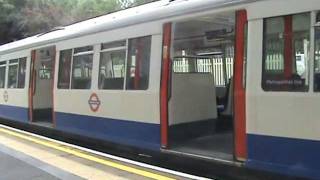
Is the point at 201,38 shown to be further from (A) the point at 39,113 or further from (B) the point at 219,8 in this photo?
(A) the point at 39,113

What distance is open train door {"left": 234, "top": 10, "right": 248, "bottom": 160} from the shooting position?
7.17 meters

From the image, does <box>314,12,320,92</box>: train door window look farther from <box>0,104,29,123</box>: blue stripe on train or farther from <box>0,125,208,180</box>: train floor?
<box>0,104,29,123</box>: blue stripe on train

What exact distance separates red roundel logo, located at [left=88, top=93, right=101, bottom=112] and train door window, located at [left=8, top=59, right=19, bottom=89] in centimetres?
527

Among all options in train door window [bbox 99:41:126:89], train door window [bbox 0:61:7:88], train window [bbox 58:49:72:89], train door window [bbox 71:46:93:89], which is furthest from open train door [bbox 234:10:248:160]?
train door window [bbox 0:61:7:88]

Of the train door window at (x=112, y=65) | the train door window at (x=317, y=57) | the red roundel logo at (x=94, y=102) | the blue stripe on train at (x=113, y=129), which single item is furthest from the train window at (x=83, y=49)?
the train door window at (x=317, y=57)

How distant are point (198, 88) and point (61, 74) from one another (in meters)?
4.15

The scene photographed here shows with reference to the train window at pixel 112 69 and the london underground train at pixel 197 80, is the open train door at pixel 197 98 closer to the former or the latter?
the london underground train at pixel 197 80

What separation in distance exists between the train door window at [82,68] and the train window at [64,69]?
0.90ft

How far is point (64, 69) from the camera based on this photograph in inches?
485

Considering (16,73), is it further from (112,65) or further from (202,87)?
(202,87)

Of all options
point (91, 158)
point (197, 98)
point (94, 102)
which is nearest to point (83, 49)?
point (94, 102)

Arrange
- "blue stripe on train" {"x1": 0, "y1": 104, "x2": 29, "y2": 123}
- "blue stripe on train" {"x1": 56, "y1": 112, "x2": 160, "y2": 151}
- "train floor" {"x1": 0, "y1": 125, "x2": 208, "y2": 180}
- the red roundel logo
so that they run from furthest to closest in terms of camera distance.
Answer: "blue stripe on train" {"x1": 0, "y1": 104, "x2": 29, "y2": 123} < the red roundel logo < "blue stripe on train" {"x1": 56, "y1": 112, "x2": 160, "y2": 151} < "train floor" {"x1": 0, "y1": 125, "x2": 208, "y2": 180}

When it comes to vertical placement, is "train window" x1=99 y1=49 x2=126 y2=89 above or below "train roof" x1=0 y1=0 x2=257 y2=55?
below

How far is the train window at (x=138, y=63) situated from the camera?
30.2 ft
